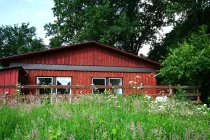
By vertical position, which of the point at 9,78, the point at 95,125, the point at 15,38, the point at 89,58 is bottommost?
the point at 95,125

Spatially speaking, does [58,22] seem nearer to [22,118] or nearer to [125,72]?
[125,72]

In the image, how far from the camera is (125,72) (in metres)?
A: 19.8

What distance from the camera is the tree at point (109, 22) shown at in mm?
35250

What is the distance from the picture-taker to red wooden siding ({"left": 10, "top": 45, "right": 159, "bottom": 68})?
59.6 ft

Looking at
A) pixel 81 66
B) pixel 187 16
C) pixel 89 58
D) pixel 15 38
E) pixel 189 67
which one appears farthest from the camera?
pixel 15 38

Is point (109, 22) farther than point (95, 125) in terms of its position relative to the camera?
Yes

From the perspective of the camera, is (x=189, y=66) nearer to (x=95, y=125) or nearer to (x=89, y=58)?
(x=89, y=58)

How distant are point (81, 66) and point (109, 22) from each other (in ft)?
65.7

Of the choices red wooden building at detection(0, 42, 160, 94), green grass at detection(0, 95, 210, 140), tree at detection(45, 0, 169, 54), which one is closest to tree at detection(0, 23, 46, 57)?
tree at detection(45, 0, 169, 54)

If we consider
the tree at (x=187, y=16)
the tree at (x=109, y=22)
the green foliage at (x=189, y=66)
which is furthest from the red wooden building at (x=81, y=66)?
the tree at (x=109, y=22)

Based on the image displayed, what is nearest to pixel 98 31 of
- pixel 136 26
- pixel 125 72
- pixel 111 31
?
pixel 111 31

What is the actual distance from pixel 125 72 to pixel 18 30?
2111 inches

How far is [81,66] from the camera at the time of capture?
18.8 meters

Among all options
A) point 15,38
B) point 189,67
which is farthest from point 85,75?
point 15,38
